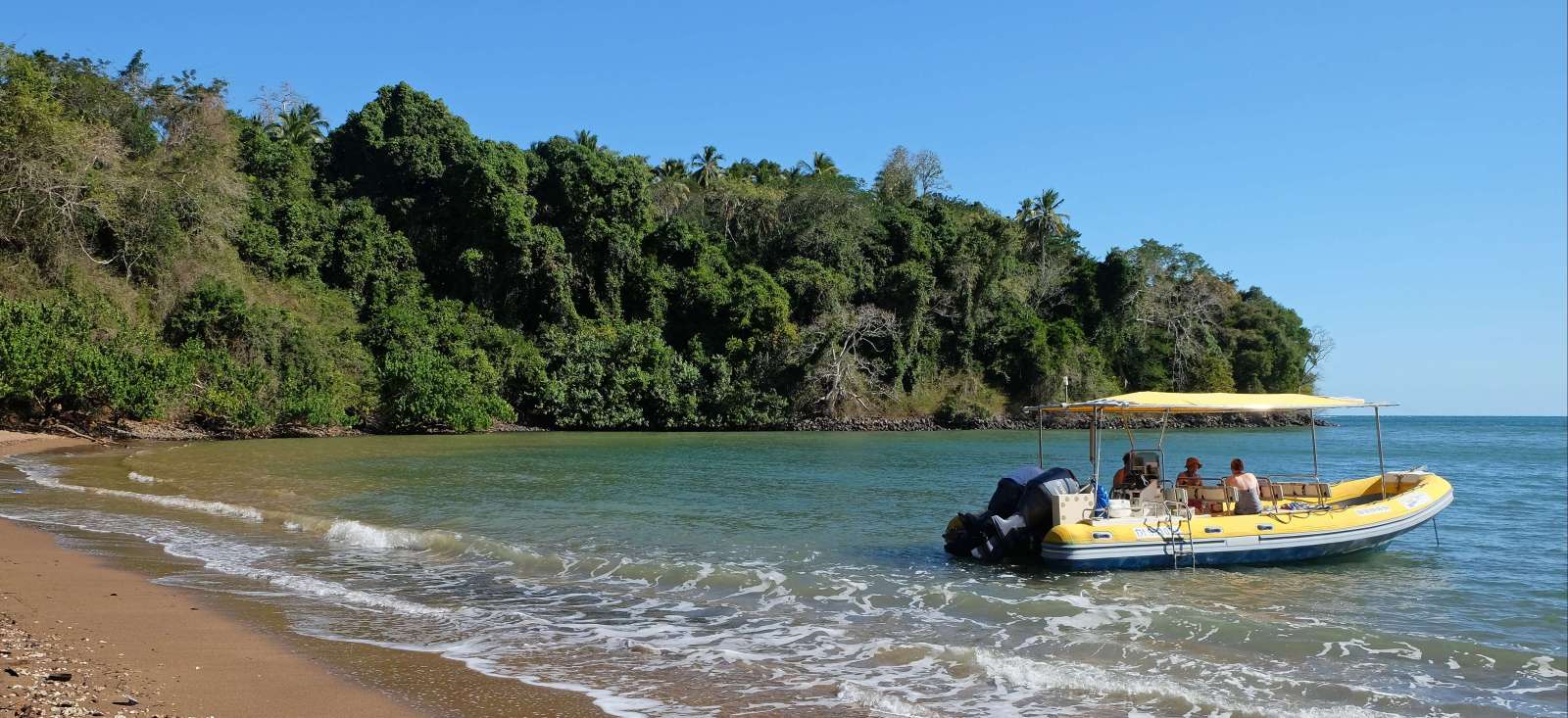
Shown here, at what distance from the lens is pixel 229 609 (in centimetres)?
800

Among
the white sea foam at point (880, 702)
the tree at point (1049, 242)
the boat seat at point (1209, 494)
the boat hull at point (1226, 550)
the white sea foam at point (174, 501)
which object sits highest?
the tree at point (1049, 242)

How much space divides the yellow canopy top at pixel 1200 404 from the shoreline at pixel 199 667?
8.47 metres

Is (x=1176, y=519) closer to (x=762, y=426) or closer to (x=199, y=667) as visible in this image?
(x=199, y=667)

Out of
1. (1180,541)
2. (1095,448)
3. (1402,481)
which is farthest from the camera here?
(1402,481)

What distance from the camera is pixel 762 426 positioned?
4462cm

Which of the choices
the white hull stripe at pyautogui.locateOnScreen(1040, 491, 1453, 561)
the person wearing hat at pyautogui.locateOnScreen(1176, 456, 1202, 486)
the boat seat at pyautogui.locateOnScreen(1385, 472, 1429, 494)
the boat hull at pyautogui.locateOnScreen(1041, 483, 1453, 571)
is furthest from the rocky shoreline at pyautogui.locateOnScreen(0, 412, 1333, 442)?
the boat hull at pyautogui.locateOnScreen(1041, 483, 1453, 571)

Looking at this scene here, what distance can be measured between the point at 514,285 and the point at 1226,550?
125ft

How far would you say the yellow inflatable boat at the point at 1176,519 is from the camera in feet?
37.1

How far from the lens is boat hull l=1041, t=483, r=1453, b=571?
11.2 m

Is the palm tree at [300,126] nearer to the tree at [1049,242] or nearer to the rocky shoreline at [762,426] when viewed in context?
the rocky shoreline at [762,426]

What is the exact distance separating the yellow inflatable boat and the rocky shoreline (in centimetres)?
483

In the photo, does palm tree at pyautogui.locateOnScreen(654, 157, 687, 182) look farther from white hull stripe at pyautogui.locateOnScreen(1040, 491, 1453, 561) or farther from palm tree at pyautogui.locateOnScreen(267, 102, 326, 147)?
white hull stripe at pyautogui.locateOnScreen(1040, 491, 1453, 561)

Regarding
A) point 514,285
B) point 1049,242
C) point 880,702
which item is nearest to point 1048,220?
point 1049,242

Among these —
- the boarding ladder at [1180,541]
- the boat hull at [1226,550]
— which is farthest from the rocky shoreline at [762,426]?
the boarding ladder at [1180,541]
